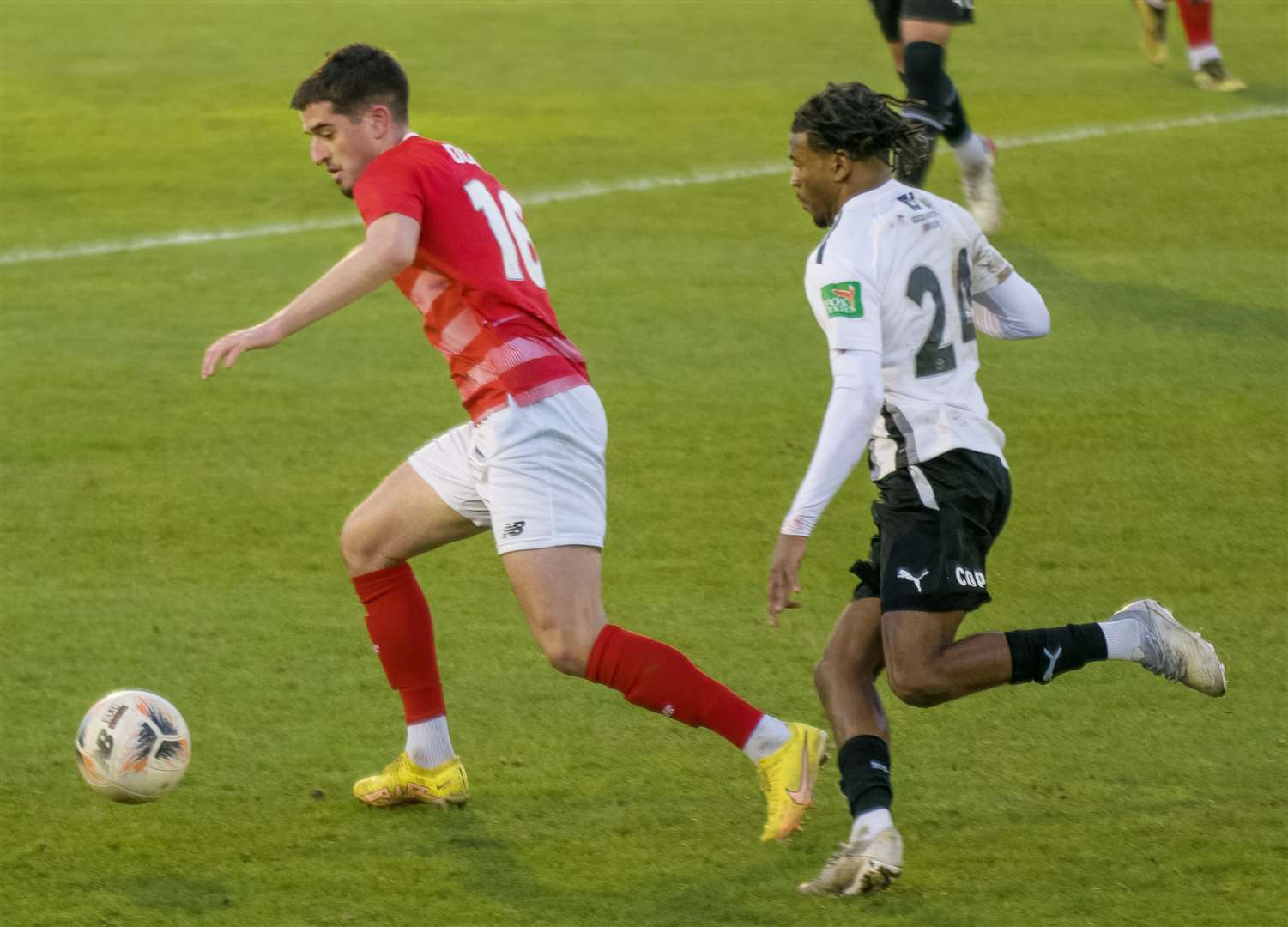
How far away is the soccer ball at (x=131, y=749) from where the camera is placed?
14.9 ft

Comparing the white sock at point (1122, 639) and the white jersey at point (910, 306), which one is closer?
the white jersey at point (910, 306)

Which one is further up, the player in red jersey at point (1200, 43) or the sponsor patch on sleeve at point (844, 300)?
the sponsor patch on sleeve at point (844, 300)

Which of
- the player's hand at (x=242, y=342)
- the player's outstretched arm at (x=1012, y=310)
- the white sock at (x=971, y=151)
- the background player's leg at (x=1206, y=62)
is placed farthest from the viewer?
the background player's leg at (x=1206, y=62)

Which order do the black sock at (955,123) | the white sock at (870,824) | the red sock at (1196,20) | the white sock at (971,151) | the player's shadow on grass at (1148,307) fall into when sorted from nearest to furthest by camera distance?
1. the white sock at (870,824)
2. the player's shadow on grass at (1148,307)
3. the black sock at (955,123)
4. the white sock at (971,151)
5. the red sock at (1196,20)

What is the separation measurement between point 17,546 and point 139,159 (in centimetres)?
616

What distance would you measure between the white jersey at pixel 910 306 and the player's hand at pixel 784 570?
0.43m

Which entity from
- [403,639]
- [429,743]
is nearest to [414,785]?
[429,743]

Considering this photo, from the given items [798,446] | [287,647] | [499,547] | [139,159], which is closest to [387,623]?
[499,547]

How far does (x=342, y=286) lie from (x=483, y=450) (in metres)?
0.62

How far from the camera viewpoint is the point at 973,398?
4496 millimetres

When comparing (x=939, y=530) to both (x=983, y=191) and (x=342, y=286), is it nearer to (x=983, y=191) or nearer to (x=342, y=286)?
(x=342, y=286)

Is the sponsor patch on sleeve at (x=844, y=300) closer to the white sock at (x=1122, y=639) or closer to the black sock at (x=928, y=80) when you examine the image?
the white sock at (x=1122, y=639)

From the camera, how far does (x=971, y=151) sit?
9.66 m

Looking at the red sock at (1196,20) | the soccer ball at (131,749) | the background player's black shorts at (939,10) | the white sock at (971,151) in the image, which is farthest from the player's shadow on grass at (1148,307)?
the soccer ball at (131,749)
